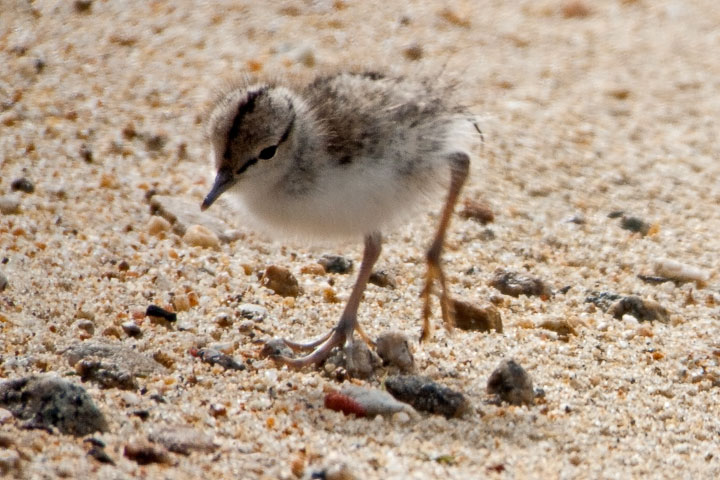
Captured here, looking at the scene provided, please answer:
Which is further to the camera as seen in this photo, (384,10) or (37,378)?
(384,10)

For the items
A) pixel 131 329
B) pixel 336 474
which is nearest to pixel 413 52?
pixel 131 329

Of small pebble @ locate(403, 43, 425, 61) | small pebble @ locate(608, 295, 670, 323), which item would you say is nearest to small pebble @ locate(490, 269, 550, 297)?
small pebble @ locate(608, 295, 670, 323)

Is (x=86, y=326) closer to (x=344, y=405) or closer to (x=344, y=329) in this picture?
(x=344, y=329)

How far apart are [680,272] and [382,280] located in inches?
53.8

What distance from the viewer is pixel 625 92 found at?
6973mm

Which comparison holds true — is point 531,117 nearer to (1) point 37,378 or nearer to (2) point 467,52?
(2) point 467,52

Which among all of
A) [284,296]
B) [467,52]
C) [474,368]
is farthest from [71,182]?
[467,52]

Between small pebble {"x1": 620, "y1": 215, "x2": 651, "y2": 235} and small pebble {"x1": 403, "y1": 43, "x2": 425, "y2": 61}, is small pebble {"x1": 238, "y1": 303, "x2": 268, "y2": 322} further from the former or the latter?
small pebble {"x1": 403, "y1": 43, "x2": 425, "y2": 61}

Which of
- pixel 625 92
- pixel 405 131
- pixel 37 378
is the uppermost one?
pixel 405 131

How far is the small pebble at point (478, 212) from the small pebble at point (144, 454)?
2724mm

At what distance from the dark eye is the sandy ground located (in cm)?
65

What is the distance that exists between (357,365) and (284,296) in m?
0.72

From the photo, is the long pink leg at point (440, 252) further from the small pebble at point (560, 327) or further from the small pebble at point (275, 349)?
the small pebble at point (275, 349)

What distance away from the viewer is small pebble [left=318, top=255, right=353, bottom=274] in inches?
194
